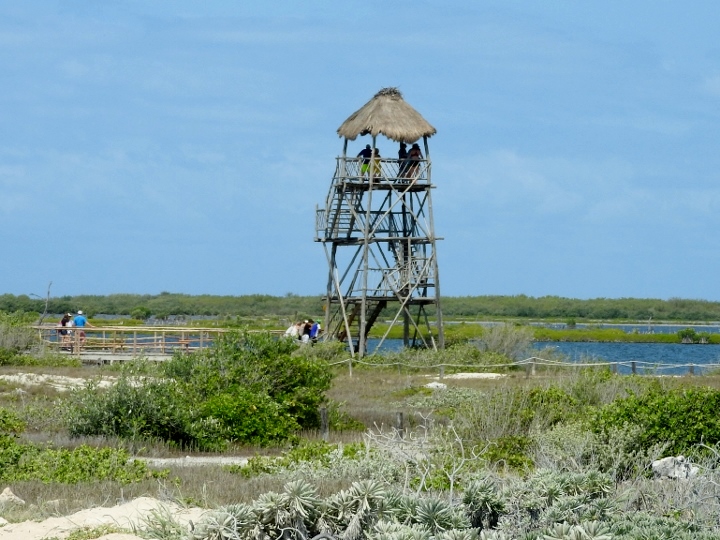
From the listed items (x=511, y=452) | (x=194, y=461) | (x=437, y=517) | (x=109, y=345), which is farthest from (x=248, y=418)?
(x=109, y=345)

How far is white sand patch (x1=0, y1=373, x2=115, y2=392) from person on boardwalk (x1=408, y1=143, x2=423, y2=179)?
15.1 meters

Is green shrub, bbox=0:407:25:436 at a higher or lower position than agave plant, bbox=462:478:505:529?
lower

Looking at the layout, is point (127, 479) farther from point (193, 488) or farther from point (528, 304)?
point (528, 304)

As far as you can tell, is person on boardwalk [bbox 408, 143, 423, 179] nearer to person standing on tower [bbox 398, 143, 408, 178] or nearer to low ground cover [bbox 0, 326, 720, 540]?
person standing on tower [bbox 398, 143, 408, 178]

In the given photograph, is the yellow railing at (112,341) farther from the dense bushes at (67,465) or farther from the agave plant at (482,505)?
the agave plant at (482,505)

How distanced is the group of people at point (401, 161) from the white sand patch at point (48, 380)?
13.9 m

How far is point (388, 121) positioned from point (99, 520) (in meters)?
29.4

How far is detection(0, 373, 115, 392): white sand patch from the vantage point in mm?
25453

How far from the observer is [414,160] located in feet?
127

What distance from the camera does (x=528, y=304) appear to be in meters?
108

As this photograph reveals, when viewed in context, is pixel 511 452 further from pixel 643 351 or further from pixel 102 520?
pixel 643 351

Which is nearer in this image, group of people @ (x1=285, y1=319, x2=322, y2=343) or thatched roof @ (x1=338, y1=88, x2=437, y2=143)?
group of people @ (x1=285, y1=319, x2=322, y2=343)

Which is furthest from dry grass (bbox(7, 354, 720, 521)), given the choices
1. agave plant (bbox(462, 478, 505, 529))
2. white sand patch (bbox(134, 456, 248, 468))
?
agave plant (bbox(462, 478, 505, 529))

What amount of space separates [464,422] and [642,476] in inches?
190
